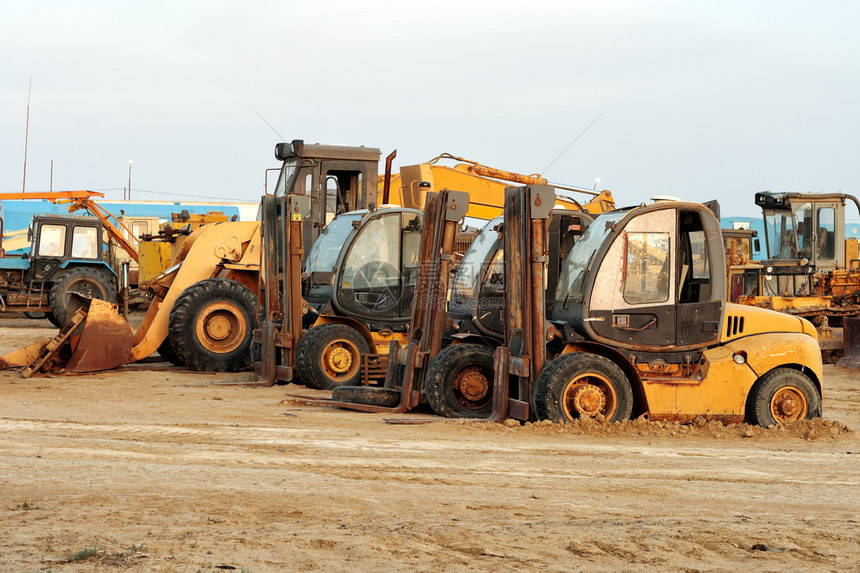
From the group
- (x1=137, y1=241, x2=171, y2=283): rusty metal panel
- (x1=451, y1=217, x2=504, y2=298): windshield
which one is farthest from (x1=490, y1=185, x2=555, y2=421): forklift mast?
(x1=137, y1=241, x2=171, y2=283): rusty metal panel

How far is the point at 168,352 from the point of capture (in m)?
15.2

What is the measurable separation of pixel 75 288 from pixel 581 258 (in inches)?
630

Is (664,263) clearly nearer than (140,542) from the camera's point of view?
No

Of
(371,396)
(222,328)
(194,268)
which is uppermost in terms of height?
(194,268)

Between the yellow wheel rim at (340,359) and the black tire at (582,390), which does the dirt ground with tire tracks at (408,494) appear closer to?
the black tire at (582,390)

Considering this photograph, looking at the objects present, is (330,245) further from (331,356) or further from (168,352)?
(168,352)

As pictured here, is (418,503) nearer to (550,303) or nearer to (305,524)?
(305,524)

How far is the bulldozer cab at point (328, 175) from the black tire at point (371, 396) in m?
5.62

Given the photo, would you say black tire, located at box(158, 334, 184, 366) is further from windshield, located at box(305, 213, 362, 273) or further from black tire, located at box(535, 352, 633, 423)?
black tire, located at box(535, 352, 633, 423)

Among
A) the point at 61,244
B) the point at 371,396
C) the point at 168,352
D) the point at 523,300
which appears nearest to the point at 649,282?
the point at 523,300

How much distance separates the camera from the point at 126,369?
14.2m

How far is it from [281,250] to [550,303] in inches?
162

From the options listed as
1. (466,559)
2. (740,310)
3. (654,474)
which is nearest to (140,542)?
(466,559)

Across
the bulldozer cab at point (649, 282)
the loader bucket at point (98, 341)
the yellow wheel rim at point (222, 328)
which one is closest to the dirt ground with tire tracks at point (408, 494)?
the bulldozer cab at point (649, 282)
